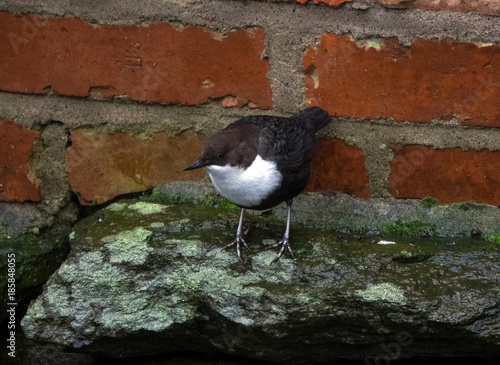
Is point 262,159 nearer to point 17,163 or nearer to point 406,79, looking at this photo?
point 406,79

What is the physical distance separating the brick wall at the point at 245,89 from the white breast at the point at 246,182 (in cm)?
30

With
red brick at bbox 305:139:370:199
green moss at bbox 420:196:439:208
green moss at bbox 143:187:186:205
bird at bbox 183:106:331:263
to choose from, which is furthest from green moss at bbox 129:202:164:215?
green moss at bbox 420:196:439:208

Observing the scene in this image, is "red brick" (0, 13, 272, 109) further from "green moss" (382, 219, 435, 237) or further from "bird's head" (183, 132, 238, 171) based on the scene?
"green moss" (382, 219, 435, 237)

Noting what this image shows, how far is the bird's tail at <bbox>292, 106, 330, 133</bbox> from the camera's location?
7.57ft

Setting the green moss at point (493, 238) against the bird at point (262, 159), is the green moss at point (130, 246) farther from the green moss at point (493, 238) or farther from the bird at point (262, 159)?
the green moss at point (493, 238)

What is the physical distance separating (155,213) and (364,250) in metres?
0.83

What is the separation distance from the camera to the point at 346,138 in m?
2.42

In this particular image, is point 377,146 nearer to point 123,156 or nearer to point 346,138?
point 346,138

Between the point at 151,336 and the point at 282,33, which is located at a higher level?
the point at 282,33

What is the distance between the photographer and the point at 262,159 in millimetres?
2297

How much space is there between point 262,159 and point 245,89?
309 millimetres

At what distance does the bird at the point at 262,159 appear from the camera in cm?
221

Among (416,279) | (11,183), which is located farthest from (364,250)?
(11,183)

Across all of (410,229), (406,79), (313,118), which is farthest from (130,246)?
(406,79)
